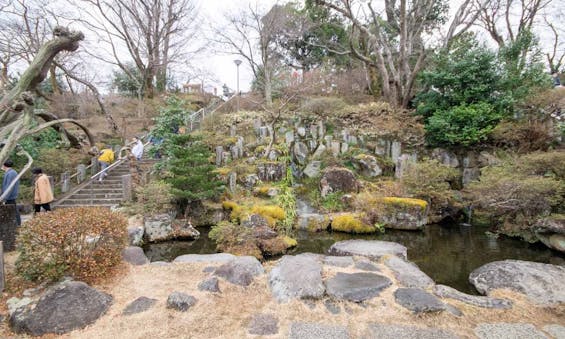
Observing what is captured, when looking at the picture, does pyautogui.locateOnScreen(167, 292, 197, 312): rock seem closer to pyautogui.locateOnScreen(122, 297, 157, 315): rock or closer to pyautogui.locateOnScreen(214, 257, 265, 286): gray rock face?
pyautogui.locateOnScreen(122, 297, 157, 315): rock

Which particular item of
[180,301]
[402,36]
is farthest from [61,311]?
[402,36]

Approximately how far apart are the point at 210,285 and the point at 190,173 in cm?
474

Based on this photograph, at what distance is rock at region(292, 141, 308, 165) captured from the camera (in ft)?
40.5

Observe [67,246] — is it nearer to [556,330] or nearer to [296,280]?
[296,280]

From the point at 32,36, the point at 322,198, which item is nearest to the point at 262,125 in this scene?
the point at 322,198

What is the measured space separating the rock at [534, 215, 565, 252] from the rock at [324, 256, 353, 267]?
528 centimetres

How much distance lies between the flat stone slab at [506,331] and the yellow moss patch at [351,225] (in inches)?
197

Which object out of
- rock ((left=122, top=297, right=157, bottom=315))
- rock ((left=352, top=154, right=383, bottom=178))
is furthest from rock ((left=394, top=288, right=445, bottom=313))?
rock ((left=352, top=154, right=383, bottom=178))

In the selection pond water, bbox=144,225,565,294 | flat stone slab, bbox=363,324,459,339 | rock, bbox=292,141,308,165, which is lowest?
pond water, bbox=144,225,565,294

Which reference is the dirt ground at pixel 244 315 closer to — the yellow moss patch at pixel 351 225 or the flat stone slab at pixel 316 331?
the flat stone slab at pixel 316 331

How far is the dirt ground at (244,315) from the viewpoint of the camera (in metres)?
3.02

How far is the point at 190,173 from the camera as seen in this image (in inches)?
317

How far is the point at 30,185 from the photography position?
9711 mm

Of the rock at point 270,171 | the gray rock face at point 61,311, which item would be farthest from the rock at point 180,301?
the rock at point 270,171
